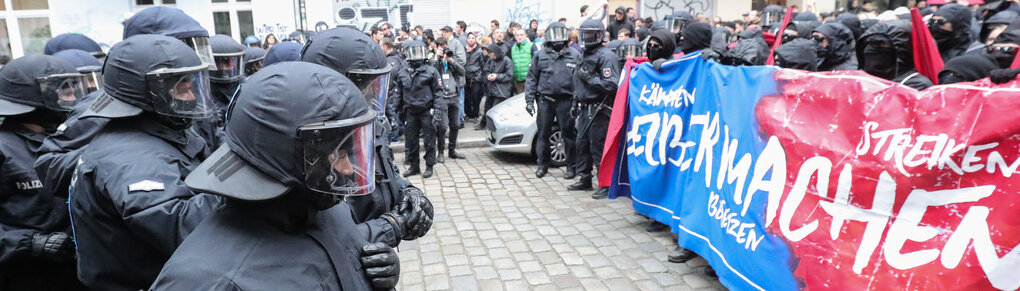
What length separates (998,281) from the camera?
2604 millimetres

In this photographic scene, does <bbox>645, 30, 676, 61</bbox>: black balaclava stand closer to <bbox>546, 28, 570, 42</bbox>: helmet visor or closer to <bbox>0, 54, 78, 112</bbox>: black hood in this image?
<bbox>546, 28, 570, 42</bbox>: helmet visor

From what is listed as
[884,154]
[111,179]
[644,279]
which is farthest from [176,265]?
[644,279]

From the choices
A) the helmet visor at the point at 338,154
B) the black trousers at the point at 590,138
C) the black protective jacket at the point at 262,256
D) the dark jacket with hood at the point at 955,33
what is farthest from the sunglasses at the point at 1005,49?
the black protective jacket at the point at 262,256

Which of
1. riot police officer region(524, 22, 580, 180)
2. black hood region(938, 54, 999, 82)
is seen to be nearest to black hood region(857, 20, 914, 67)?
black hood region(938, 54, 999, 82)

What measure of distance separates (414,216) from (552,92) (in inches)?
215

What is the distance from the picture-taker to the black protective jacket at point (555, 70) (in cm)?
793

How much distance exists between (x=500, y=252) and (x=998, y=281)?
3568 mm

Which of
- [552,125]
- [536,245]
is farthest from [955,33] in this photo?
[552,125]

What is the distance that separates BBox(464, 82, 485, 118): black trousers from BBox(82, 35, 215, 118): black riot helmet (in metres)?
9.80

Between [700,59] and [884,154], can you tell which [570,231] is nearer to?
[700,59]

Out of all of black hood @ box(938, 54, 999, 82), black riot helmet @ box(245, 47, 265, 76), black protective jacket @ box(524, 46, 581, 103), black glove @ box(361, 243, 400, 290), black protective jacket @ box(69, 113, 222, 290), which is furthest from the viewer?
black protective jacket @ box(524, 46, 581, 103)

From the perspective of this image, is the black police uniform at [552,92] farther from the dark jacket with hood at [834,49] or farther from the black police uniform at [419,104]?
the dark jacket with hood at [834,49]

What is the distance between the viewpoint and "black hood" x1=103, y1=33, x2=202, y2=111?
2615mm

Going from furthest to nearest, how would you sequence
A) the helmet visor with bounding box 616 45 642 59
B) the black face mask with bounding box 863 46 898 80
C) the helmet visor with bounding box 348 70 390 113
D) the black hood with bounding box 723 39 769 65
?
1. the helmet visor with bounding box 616 45 642 59
2. the black hood with bounding box 723 39 769 65
3. the black face mask with bounding box 863 46 898 80
4. the helmet visor with bounding box 348 70 390 113
